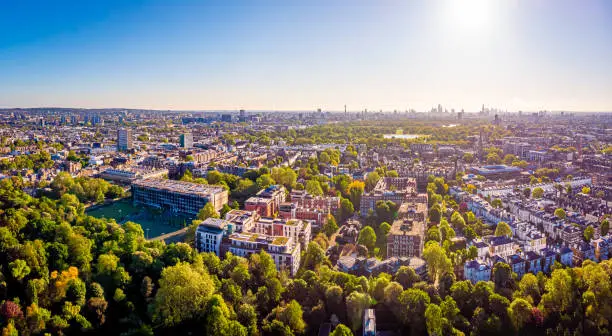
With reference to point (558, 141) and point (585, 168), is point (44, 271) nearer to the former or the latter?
point (585, 168)

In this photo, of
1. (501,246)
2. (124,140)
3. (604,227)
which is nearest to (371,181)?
(501,246)

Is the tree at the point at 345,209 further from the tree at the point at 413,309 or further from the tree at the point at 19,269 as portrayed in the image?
the tree at the point at 19,269

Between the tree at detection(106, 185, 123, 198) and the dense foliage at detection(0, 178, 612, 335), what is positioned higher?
the tree at detection(106, 185, 123, 198)

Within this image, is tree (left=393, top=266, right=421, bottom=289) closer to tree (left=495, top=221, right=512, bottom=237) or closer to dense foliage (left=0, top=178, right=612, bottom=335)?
dense foliage (left=0, top=178, right=612, bottom=335)

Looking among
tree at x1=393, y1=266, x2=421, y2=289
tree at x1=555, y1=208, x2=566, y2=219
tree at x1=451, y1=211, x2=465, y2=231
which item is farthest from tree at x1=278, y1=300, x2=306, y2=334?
tree at x1=555, y1=208, x2=566, y2=219

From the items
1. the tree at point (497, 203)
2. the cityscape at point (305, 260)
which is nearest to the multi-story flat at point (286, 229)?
the cityscape at point (305, 260)

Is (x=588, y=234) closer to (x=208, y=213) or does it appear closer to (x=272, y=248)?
(x=272, y=248)
